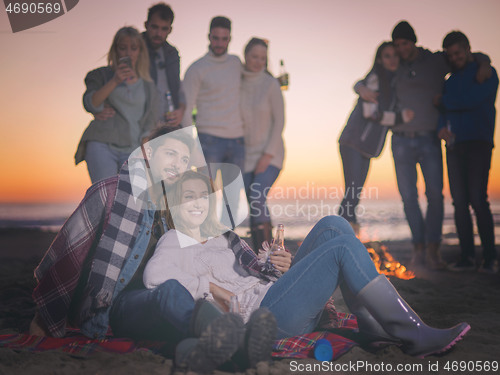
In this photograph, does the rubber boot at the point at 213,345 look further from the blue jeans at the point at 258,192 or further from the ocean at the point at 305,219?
the ocean at the point at 305,219

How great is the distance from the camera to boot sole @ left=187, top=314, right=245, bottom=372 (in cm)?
187

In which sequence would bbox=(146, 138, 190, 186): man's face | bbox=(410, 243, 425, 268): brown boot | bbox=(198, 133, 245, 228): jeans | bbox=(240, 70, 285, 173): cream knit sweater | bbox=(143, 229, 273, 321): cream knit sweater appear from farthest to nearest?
bbox=(410, 243, 425, 268): brown boot < bbox=(240, 70, 285, 173): cream knit sweater < bbox=(198, 133, 245, 228): jeans < bbox=(146, 138, 190, 186): man's face < bbox=(143, 229, 273, 321): cream knit sweater

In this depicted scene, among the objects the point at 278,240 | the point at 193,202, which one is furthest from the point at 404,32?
the point at 193,202

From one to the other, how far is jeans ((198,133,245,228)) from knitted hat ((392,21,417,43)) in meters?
2.18

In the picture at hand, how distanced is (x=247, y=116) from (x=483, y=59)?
9.17ft

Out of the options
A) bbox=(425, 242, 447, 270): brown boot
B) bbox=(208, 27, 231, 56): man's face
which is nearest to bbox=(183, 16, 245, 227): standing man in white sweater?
bbox=(208, 27, 231, 56): man's face

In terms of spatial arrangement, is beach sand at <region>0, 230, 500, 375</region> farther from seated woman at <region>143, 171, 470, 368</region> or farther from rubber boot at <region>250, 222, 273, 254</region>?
rubber boot at <region>250, 222, 273, 254</region>

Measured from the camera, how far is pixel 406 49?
5.21 m

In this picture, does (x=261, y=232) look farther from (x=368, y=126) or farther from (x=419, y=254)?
(x=419, y=254)

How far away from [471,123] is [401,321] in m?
3.80

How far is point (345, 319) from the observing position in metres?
3.07

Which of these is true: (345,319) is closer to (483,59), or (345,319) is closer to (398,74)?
(398,74)

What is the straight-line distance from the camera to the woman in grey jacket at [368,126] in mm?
5133

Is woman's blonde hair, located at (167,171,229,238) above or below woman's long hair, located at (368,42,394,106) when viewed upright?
below
